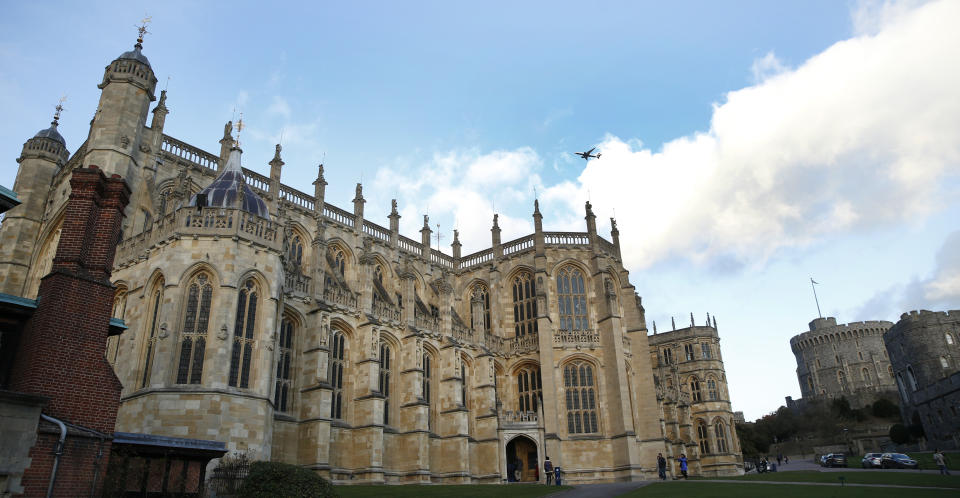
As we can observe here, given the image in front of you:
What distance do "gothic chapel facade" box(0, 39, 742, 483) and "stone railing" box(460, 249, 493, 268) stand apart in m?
0.26

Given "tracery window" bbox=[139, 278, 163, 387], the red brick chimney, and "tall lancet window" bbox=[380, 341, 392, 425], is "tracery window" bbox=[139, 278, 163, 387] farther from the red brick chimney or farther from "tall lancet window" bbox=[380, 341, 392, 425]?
"tall lancet window" bbox=[380, 341, 392, 425]

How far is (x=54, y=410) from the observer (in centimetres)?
1183

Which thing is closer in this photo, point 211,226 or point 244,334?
point 244,334

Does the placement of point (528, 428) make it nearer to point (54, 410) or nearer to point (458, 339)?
point (458, 339)

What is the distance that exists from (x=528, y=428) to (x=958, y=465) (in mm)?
26020

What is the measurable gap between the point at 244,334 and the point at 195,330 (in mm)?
1661

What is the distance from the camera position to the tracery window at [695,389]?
6138 centimetres

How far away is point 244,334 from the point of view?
886 inches

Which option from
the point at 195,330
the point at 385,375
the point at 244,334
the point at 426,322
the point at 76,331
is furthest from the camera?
the point at 426,322

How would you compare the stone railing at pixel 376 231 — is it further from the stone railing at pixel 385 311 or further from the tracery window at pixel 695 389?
the tracery window at pixel 695 389

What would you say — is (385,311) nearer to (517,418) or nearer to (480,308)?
(480,308)

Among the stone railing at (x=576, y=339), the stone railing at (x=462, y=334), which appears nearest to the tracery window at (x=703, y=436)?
the stone railing at (x=576, y=339)

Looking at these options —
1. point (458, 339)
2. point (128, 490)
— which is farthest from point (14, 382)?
point (458, 339)

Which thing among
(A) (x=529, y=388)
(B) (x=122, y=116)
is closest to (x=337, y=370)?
(A) (x=529, y=388)
